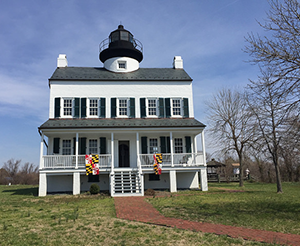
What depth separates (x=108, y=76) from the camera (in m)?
21.2

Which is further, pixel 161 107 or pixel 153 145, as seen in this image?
pixel 161 107

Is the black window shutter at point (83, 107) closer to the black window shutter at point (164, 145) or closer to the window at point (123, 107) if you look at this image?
the window at point (123, 107)

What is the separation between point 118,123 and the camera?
1878cm

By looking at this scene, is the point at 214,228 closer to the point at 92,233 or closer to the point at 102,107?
the point at 92,233

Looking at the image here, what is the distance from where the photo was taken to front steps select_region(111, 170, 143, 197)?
16189 mm

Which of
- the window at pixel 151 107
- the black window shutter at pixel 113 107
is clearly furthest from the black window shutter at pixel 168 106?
the black window shutter at pixel 113 107

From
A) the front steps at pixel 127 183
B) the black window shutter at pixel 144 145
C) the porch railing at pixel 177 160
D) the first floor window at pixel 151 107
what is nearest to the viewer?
the front steps at pixel 127 183

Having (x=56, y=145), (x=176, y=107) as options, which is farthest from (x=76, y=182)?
(x=176, y=107)

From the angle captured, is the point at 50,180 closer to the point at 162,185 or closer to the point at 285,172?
the point at 162,185

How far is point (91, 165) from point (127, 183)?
117 inches

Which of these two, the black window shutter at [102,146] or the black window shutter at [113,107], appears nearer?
the black window shutter at [102,146]

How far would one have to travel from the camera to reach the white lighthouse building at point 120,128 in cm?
1797

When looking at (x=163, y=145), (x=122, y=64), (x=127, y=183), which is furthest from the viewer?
(x=122, y=64)

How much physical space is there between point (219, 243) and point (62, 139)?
15.8 meters
